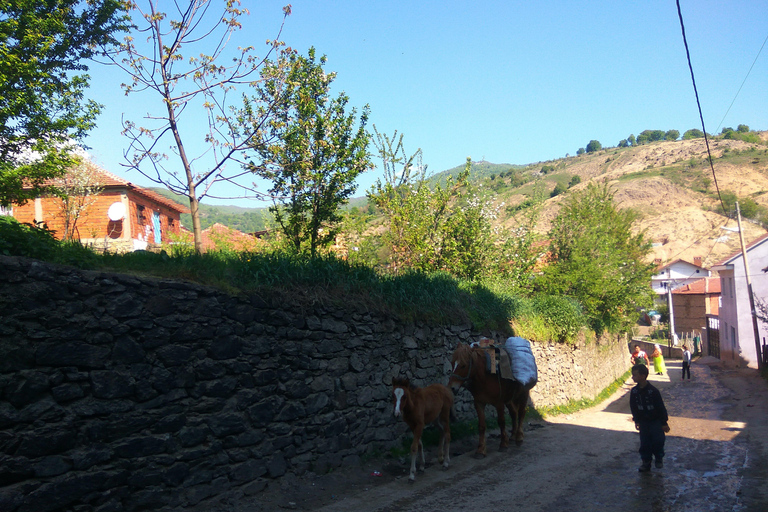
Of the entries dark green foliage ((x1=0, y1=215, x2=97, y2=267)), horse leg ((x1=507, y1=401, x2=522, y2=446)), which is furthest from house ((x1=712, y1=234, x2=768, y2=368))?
dark green foliage ((x1=0, y1=215, x2=97, y2=267))

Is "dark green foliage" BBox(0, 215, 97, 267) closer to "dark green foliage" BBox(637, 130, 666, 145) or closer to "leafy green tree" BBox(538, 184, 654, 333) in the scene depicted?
"leafy green tree" BBox(538, 184, 654, 333)

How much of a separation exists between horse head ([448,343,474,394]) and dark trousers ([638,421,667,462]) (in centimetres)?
283

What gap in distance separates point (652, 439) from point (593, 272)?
50.4ft

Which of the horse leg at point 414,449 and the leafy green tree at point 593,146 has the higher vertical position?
the leafy green tree at point 593,146

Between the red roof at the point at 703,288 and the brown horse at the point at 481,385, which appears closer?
the brown horse at the point at 481,385

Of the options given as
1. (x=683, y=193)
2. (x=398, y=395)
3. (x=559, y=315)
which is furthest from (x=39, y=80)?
(x=683, y=193)

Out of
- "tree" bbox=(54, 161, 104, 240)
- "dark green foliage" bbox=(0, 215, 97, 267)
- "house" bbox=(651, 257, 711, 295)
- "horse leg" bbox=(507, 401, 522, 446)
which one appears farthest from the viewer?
"house" bbox=(651, 257, 711, 295)

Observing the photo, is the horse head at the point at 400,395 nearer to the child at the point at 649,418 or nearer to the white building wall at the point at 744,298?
the child at the point at 649,418

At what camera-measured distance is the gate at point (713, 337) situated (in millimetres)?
44219

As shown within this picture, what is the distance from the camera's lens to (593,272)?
73.0 feet

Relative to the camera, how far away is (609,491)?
7.03 m

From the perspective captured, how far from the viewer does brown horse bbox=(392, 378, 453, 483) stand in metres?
7.58

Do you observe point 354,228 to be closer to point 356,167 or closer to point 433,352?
point 356,167

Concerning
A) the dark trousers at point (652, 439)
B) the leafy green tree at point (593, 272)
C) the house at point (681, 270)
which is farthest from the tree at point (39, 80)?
the house at point (681, 270)
